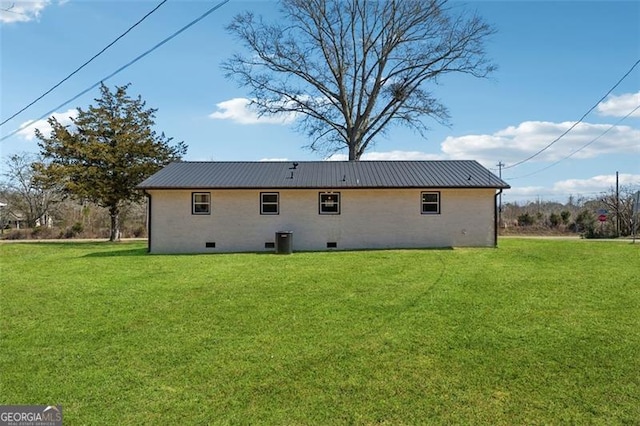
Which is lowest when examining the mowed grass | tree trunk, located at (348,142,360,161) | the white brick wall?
the mowed grass

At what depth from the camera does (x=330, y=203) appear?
1662cm

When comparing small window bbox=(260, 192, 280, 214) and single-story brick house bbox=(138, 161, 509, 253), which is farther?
small window bbox=(260, 192, 280, 214)

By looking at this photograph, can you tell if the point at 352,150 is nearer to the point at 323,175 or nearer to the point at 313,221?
the point at 323,175

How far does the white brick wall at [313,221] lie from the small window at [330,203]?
203mm

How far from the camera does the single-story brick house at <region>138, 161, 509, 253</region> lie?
1638cm

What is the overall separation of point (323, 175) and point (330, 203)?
1.49 metres

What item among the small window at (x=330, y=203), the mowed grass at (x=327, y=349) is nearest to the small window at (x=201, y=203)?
the small window at (x=330, y=203)

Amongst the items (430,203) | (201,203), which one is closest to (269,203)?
(201,203)

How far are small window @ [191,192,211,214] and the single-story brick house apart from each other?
38mm

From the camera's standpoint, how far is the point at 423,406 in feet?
12.9

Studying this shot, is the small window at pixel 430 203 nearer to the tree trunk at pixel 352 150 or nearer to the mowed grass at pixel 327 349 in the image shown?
the mowed grass at pixel 327 349

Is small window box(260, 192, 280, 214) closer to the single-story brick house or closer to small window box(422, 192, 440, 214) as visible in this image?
the single-story brick house

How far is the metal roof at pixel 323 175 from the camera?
16.3 metres

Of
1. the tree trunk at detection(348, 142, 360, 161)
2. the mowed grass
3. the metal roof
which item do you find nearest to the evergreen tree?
the metal roof
